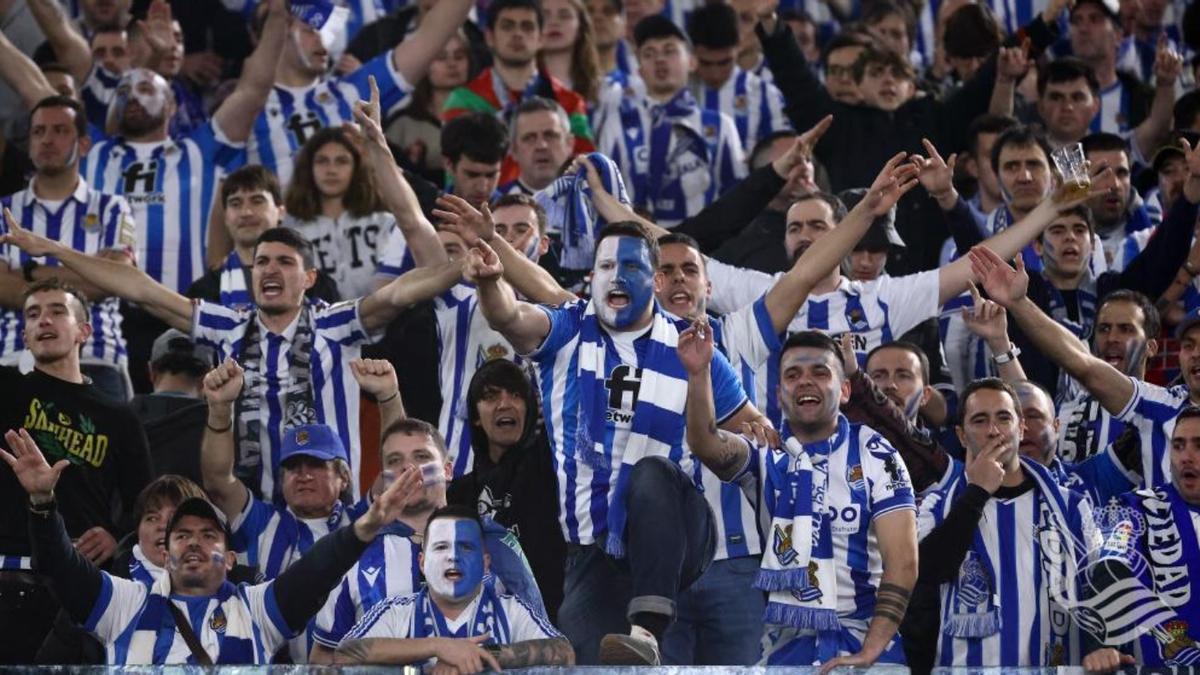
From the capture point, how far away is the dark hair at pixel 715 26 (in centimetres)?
1354

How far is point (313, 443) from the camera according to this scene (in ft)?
32.0

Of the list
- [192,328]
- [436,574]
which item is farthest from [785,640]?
[192,328]

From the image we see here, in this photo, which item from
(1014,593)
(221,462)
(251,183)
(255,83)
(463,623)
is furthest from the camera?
(255,83)

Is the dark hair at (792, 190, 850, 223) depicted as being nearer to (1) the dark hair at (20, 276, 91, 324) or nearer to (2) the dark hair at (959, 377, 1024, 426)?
(2) the dark hair at (959, 377, 1024, 426)

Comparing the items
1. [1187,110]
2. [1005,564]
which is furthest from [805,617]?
[1187,110]

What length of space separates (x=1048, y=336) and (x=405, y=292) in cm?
260

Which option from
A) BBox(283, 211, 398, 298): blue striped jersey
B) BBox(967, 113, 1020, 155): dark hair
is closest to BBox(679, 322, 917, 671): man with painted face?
BBox(283, 211, 398, 298): blue striped jersey

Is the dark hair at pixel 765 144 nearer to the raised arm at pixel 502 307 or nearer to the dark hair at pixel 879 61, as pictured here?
the dark hair at pixel 879 61

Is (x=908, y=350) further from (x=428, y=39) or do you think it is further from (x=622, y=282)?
(x=428, y=39)

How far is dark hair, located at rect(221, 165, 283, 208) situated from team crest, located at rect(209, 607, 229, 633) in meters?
2.77

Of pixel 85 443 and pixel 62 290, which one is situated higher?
pixel 62 290

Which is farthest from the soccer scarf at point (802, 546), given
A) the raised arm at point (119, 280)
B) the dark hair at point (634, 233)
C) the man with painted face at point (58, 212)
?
the man with painted face at point (58, 212)

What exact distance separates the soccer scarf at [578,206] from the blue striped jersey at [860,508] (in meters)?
2.51

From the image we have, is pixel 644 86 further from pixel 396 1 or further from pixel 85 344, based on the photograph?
pixel 85 344
